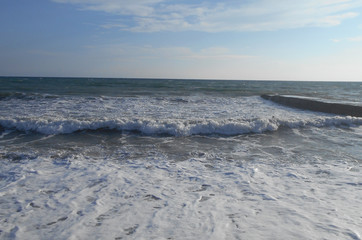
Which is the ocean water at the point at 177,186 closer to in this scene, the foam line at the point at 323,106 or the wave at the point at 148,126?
the wave at the point at 148,126

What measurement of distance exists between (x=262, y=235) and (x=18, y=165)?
4.38 m

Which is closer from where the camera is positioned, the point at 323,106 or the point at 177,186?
the point at 177,186

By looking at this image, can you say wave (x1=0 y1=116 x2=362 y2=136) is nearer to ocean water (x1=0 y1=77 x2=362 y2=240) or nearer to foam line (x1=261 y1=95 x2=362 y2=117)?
ocean water (x1=0 y1=77 x2=362 y2=240)

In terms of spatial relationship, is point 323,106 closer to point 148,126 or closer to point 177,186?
point 148,126

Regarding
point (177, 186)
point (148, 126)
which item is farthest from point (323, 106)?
point (177, 186)

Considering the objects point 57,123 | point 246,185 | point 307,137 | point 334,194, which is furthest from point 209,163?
point 57,123

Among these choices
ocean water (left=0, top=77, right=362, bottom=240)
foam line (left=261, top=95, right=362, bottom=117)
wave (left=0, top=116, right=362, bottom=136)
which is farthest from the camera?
foam line (left=261, top=95, right=362, bottom=117)

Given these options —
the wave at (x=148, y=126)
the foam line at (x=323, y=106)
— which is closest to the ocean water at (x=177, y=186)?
the wave at (x=148, y=126)

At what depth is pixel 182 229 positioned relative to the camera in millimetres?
2869

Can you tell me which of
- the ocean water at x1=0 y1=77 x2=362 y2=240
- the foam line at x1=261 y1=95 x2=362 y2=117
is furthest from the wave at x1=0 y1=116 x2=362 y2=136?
the foam line at x1=261 y1=95 x2=362 y2=117

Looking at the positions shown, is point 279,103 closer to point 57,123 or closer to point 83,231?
point 57,123

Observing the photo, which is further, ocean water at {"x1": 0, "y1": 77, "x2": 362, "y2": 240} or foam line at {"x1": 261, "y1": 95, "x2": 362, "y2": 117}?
foam line at {"x1": 261, "y1": 95, "x2": 362, "y2": 117}

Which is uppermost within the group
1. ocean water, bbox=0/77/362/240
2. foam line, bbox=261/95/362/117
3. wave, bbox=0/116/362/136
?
foam line, bbox=261/95/362/117

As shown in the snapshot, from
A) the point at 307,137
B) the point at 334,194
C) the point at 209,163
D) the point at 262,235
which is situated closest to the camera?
the point at 262,235
